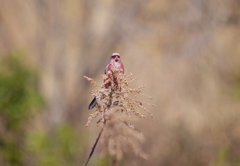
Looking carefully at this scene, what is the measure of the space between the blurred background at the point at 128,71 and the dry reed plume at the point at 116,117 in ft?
9.68

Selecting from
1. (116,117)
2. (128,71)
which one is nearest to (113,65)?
(116,117)

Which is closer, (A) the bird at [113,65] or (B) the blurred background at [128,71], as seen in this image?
(A) the bird at [113,65]

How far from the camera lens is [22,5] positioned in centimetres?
815

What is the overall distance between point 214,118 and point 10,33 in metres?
5.31

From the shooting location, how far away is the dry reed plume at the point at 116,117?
3.94ft

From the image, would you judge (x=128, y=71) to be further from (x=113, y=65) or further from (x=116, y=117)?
(x=116, y=117)

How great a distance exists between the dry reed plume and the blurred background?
295cm

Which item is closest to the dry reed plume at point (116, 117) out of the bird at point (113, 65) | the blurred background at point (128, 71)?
the bird at point (113, 65)

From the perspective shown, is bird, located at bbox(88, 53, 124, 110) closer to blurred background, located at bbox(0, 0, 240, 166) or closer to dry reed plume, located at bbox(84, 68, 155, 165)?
dry reed plume, located at bbox(84, 68, 155, 165)

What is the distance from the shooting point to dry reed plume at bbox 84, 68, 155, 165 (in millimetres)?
1202

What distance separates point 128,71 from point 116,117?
5.68m

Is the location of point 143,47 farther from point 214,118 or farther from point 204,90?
point 214,118

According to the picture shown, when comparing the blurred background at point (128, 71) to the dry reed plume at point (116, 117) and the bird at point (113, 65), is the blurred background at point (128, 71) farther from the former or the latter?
the dry reed plume at point (116, 117)

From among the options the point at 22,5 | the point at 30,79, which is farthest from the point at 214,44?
the point at 22,5
